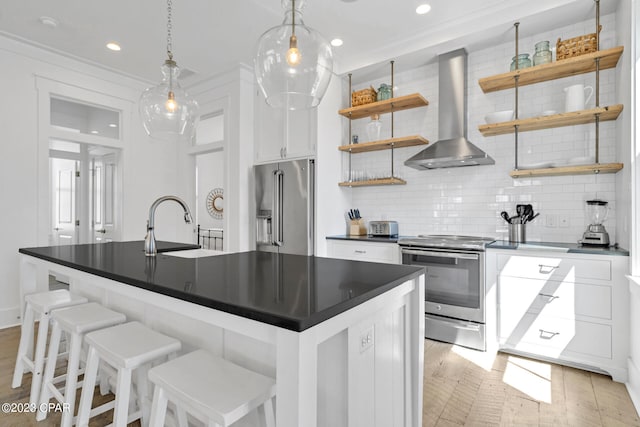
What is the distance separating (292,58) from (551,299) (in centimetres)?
255

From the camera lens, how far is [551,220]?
3053 mm

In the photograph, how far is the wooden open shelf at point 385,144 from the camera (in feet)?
11.7

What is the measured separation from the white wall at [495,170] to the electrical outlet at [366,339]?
2234mm

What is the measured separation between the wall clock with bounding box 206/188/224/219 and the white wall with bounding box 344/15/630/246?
152 inches

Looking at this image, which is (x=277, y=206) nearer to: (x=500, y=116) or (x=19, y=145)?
(x=500, y=116)

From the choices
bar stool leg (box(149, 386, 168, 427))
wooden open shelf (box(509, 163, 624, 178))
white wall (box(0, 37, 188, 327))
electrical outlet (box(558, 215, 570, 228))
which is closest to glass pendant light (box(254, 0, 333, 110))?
bar stool leg (box(149, 386, 168, 427))

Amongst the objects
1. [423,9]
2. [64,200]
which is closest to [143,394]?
[423,9]

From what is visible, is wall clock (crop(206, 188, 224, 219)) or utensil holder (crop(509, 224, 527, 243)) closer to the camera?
utensil holder (crop(509, 224, 527, 243))

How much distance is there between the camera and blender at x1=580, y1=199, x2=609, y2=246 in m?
2.63

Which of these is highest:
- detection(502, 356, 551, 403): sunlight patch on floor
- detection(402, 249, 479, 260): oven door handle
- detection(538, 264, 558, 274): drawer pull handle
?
detection(402, 249, 479, 260): oven door handle

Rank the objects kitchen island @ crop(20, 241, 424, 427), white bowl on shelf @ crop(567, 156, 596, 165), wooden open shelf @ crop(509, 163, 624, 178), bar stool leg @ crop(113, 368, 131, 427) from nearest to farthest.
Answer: kitchen island @ crop(20, 241, 424, 427) < bar stool leg @ crop(113, 368, 131, 427) < wooden open shelf @ crop(509, 163, 624, 178) < white bowl on shelf @ crop(567, 156, 596, 165)

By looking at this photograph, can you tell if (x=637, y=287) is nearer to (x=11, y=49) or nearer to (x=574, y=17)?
(x=574, y=17)

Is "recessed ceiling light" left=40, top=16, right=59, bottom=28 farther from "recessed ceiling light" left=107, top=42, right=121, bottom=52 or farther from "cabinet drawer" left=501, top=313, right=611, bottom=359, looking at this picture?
"cabinet drawer" left=501, top=313, right=611, bottom=359

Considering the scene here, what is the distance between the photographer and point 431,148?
337 cm
